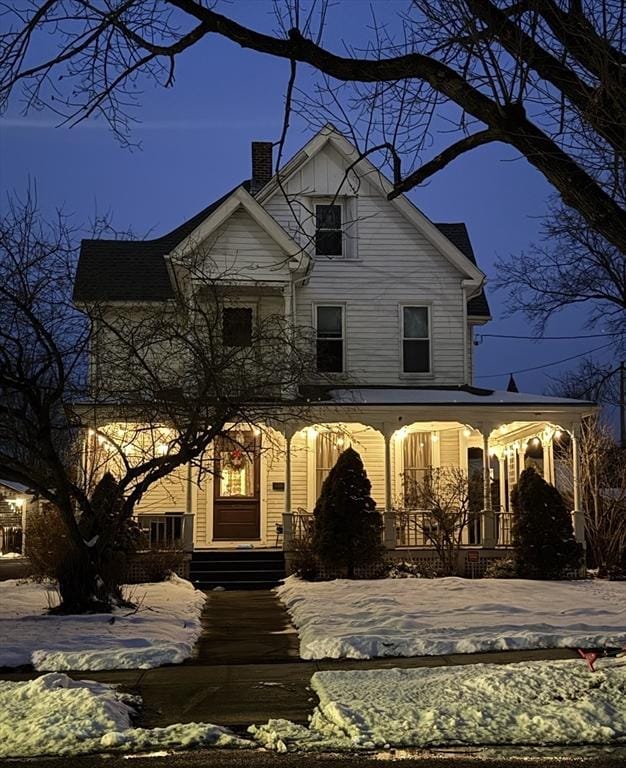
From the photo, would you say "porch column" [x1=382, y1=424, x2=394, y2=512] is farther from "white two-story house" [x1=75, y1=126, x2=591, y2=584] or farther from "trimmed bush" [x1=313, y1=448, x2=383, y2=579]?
"white two-story house" [x1=75, y1=126, x2=591, y2=584]

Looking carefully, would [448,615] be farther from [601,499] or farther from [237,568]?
[601,499]

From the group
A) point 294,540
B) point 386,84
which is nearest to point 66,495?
point 294,540

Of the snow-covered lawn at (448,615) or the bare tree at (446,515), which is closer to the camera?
the snow-covered lawn at (448,615)

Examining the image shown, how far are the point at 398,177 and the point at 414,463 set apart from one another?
540 inches

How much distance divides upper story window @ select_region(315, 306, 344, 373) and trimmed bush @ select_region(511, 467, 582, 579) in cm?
533

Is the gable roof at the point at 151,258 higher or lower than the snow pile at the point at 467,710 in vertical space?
higher

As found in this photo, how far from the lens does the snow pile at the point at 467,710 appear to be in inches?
242

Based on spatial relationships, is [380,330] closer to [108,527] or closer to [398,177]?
[108,527]

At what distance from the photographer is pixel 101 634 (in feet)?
34.0

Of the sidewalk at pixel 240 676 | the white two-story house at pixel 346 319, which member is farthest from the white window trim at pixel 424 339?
the sidewalk at pixel 240 676

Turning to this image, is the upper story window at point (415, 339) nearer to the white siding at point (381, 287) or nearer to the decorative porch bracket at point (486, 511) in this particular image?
the white siding at point (381, 287)

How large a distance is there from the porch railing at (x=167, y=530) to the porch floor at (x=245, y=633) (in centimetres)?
195

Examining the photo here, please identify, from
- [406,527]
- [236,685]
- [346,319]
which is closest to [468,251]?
[346,319]

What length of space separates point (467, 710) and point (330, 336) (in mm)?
14049
